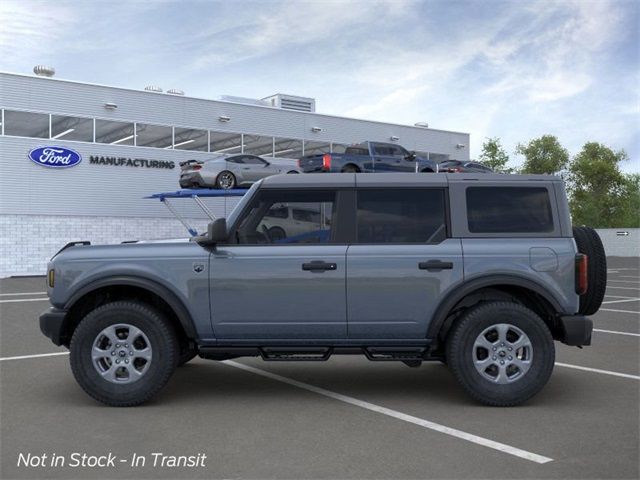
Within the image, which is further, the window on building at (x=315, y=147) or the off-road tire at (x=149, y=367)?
the window on building at (x=315, y=147)

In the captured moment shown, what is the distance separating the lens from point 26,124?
2727 centimetres

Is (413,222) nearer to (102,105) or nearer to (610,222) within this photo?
(102,105)

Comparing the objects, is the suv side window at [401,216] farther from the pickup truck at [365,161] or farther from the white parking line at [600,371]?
the pickup truck at [365,161]

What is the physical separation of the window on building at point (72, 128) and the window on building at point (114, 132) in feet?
1.26

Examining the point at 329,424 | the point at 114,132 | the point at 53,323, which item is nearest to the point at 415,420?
the point at 329,424

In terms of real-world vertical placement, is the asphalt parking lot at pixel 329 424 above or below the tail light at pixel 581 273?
below

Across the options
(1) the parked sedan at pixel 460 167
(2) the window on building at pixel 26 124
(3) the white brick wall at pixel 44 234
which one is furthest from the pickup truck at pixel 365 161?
(2) the window on building at pixel 26 124

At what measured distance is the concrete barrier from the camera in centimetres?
4853

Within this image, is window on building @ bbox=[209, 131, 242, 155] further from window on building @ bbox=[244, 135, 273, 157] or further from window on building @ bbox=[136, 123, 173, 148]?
window on building @ bbox=[136, 123, 173, 148]

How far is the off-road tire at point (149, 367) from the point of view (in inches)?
224

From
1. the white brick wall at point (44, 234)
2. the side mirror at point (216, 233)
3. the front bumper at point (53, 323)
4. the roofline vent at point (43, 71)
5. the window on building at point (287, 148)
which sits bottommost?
the front bumper at point (53, 323)

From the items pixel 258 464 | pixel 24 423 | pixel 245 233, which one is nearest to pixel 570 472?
pixel 258 464

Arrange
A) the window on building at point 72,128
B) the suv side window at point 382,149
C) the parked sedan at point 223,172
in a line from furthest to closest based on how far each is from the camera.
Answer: the window on building at point 72,128 → the parked sedan at point 223,172 → the suv side window at point 382,149

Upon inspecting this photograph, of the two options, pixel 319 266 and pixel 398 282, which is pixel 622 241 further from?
pixel 319 266
